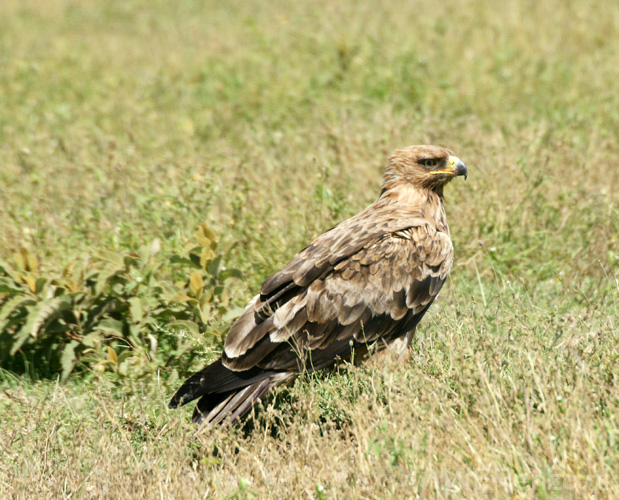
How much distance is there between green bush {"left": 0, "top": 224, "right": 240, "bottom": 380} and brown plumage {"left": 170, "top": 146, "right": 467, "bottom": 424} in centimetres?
61

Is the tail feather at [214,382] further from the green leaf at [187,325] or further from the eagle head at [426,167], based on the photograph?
the eagle head at [426,167]

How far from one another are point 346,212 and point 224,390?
226 centimetres

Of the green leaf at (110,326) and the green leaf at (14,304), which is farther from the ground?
the green leaf at (14,304)

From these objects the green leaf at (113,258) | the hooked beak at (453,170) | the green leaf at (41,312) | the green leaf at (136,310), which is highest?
the hooked beak at (453,170)

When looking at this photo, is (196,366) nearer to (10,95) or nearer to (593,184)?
(593,184)

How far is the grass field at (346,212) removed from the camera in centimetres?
350

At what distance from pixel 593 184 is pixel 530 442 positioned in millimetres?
4204

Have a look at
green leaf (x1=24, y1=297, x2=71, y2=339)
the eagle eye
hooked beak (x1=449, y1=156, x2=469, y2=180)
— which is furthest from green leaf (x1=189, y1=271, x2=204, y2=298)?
hooked beak (x1=449, y1=156, x2=469, y2=180)

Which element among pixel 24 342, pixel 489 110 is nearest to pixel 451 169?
pixel 24 342

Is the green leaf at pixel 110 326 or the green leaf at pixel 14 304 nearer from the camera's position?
the green leaf at pixel 14 304

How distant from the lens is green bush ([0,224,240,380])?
16.9 ft

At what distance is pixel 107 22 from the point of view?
17016mm

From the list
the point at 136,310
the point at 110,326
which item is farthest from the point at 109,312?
the point at 136,310

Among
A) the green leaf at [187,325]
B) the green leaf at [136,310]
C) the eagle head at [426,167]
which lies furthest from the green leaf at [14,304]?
the eagle head at [426,167]
